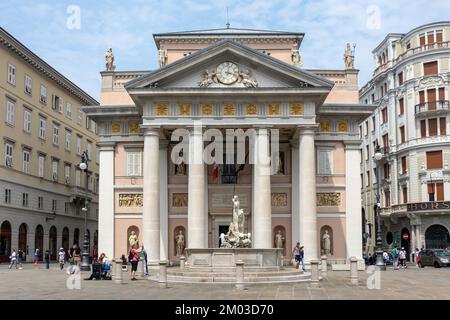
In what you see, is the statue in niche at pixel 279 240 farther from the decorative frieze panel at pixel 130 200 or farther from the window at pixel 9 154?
the window at pixel 9 154

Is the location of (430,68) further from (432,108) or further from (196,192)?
(196,192)

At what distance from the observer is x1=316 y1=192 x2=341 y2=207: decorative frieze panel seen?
42.1m

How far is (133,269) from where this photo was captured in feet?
99.5

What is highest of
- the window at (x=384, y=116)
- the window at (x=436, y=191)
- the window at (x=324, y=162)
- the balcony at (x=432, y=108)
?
the window at (x=384, y=116)

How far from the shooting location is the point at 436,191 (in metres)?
59.2

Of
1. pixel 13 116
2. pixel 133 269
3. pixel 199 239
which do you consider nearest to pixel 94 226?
pixel 13 116

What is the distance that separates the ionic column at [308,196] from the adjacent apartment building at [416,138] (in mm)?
21080

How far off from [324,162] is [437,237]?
22.3 meters

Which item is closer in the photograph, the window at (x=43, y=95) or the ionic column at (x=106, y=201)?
the ionic column at (x=106, y=201)

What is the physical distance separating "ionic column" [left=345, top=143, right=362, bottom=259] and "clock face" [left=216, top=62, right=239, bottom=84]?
30.7 feet

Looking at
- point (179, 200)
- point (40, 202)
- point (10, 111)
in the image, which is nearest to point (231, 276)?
point (179, 200)

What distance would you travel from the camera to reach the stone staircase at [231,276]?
88.3ft

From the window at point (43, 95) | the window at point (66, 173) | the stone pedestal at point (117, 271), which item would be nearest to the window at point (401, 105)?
the window at point (66, 173)

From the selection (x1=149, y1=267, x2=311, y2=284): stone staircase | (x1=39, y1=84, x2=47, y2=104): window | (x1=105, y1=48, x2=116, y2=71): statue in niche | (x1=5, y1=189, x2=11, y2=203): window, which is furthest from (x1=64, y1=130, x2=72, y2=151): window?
(x1=149, y1=267, x2=311, y2=284): stone staircase
